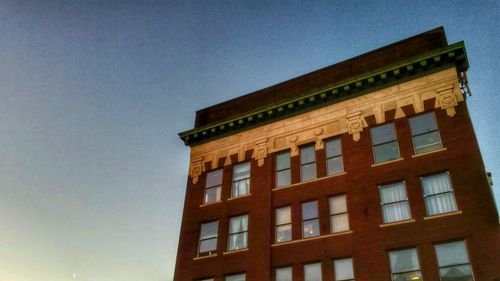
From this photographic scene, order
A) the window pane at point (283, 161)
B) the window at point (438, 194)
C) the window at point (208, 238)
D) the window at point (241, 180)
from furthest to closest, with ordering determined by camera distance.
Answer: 1. the window at point (241, 180)
2. the window pane at point (283, 161)
3. the window at point (208, 238)
4. the window at point (438, 194)

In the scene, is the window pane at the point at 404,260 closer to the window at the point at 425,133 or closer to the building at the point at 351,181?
the building at the point at 351,181

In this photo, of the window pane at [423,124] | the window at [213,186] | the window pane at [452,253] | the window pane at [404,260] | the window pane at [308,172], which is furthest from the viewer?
the window at [213,186]

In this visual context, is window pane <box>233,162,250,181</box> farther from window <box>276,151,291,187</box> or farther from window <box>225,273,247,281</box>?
window <box>225,273,247,281</box>

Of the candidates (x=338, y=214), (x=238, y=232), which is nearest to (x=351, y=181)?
(x=338, y=214)

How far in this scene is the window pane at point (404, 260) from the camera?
74.7 ft

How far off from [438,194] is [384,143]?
4466mm

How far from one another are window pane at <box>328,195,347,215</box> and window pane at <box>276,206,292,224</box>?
2.79m

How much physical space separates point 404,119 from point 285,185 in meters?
8.31

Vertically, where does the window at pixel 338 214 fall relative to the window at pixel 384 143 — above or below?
below

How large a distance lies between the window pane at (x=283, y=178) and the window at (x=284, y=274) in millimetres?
5566

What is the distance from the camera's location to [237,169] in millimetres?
32469

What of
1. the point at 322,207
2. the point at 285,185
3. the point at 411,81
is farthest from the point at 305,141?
the point at 411,81

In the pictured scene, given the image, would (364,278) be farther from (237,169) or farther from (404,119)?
(237,169)

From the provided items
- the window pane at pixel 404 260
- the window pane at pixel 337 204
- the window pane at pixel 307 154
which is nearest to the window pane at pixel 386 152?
the window pane at pixel 337 204
